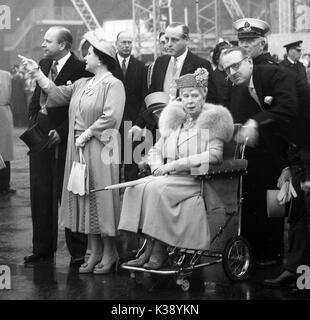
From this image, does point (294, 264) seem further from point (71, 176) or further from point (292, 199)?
point (71, 176)

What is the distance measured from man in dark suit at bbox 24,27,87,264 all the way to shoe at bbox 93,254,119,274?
444 mm

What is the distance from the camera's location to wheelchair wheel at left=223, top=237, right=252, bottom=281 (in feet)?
22.2

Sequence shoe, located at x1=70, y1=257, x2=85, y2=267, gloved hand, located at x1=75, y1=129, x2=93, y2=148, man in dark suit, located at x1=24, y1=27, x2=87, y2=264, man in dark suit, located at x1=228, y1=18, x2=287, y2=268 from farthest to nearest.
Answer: man in dark suit, located at x1=24, y1=27, x2=87, y2=264 < shoe, located at x1=70, y1=257, x2=85, y2=267 < man in dark suit, located at x1=228, y1=18, x2=287, y2=268 < gloved hand, located at x1=75, y1=129, x2=93, y2=148

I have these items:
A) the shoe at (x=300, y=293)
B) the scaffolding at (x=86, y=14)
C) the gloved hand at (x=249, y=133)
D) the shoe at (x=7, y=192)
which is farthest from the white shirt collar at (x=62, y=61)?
the scaffolding at (x=86, y=14)

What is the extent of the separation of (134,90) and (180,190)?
11.0ft

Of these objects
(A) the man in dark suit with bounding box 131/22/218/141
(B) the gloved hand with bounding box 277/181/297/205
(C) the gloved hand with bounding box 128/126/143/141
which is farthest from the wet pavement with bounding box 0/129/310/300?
(A) the man in dark suit with bounding box 131/22/218/141

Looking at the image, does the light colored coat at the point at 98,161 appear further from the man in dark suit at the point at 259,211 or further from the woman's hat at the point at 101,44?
the man in dark suit at the point at 259,211

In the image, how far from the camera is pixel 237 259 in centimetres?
700

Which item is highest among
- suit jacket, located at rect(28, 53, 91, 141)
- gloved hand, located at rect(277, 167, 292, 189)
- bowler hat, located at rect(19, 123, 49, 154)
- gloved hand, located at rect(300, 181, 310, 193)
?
suit jacket, located at rect(28, 53, 91, 141)

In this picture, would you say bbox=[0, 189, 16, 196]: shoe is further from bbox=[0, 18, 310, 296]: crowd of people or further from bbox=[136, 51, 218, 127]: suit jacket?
bbox=[136, 51, 218, 127]: suit jacket

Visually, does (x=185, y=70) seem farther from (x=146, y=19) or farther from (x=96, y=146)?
(x=146, y=19)

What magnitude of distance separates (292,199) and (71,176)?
1955 mm

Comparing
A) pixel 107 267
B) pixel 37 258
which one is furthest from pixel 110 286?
pixel 37 258
